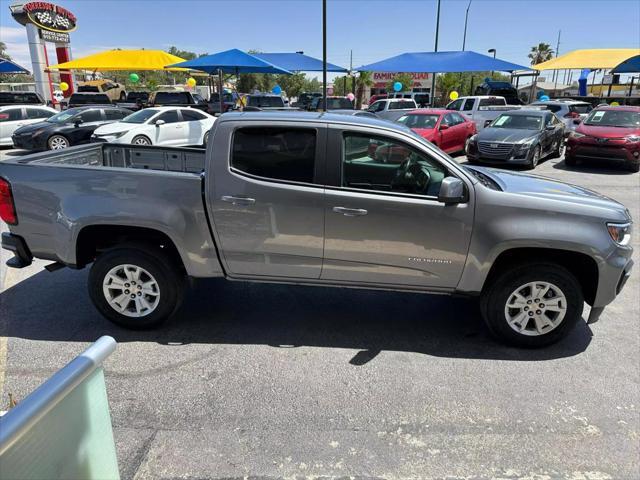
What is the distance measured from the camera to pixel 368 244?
3676mm

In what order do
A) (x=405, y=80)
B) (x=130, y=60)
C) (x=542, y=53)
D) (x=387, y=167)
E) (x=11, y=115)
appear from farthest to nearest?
1. (x=542, y=53)
2. (x=405, y=80)
3. (x=130, y=60)
4. (x=11, y=115)
5. (x=387, y=167)

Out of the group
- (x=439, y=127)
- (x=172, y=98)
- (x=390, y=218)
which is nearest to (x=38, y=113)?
(x=172, y=98)

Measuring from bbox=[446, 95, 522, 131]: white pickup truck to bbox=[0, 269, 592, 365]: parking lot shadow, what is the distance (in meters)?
16.3

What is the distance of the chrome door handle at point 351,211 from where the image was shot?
11.8 feet

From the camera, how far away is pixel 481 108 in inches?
779

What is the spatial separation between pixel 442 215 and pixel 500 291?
31.1 inches

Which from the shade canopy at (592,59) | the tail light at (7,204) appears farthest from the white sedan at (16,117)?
the shade canopy at (592,59)

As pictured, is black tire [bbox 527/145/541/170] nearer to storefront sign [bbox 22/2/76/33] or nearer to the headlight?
the headlight

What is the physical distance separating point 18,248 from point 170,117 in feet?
34.6

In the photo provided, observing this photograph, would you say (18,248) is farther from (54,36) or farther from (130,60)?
(54,36)

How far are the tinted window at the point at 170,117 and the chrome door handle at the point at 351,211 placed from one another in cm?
1130

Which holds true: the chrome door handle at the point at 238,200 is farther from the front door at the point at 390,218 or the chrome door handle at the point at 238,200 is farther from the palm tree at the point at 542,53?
the palm tree at the point at 542,53

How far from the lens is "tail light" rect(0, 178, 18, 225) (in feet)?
12.5

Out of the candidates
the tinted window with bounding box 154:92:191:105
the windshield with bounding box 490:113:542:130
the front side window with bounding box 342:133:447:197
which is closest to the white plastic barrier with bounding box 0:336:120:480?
the front side window with bounding box 342:133:447:197
